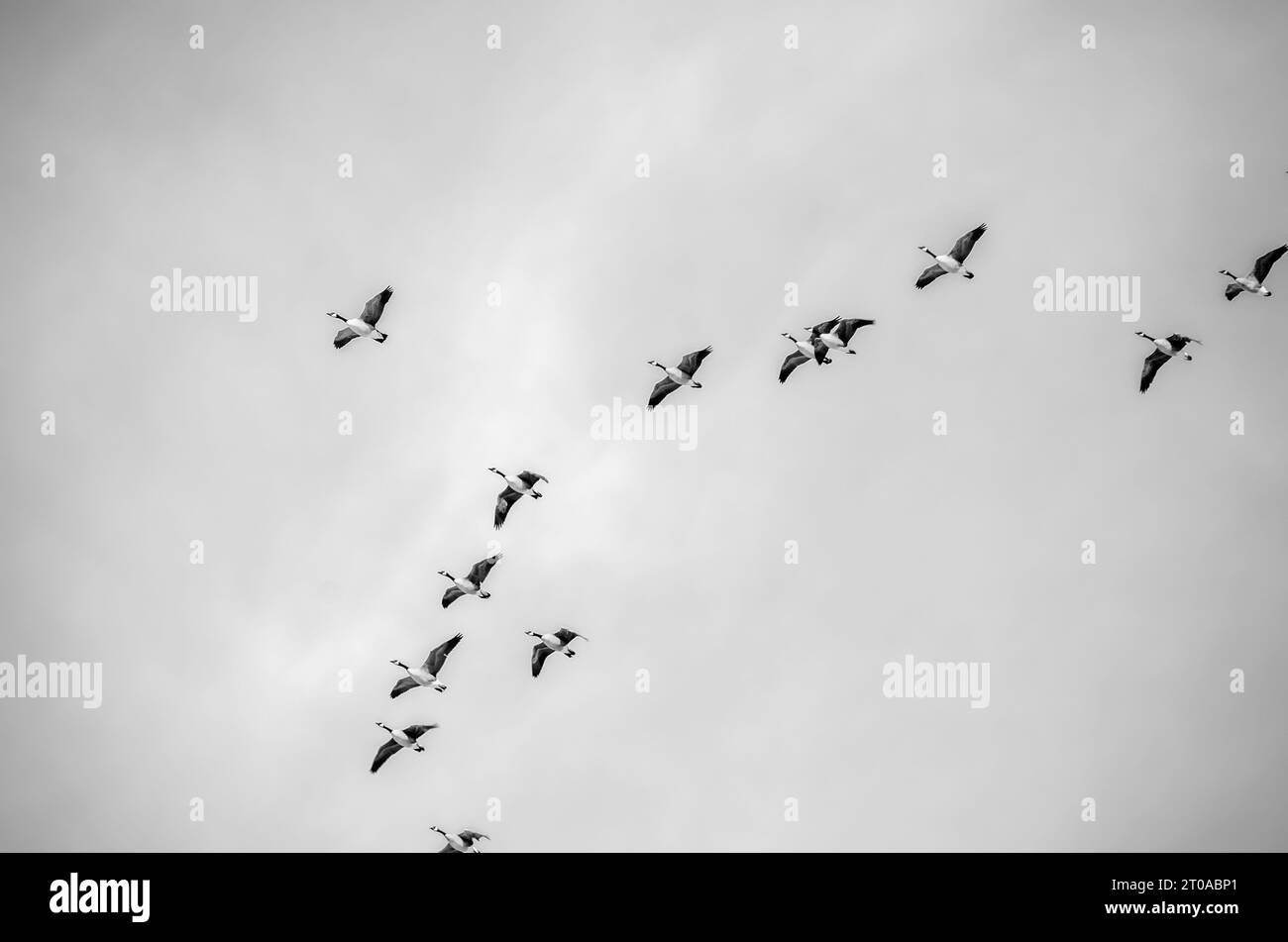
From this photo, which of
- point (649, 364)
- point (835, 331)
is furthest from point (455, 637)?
point (835, 331)

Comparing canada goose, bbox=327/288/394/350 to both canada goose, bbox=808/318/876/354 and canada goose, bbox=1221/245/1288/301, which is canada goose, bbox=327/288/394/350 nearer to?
canada goose, bbox=808/318/876/354

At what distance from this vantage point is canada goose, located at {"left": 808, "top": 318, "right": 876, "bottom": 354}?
48.3m

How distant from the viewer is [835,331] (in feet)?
161

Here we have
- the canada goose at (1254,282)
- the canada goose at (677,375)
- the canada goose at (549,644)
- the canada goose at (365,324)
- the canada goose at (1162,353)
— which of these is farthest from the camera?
the canada goose at (549,644)

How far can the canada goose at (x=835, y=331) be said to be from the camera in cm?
4831

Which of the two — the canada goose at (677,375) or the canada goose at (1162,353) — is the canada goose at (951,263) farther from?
the canada goose at (677,375)

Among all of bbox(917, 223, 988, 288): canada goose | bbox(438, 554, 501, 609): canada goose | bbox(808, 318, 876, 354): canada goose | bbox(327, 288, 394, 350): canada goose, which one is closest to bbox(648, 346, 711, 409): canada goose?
bbox(808, 318, 876, 354): canada goose

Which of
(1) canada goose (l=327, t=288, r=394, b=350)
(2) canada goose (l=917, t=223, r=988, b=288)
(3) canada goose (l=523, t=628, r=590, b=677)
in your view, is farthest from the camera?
(3) canada goose (l=523, t=628, r=590, b=677)

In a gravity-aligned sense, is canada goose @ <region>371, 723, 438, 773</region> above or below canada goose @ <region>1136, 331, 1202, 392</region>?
below

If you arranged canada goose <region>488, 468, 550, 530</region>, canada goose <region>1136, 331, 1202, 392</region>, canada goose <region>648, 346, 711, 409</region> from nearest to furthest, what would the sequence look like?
canada goose <region>648, 346, 711, 409</region> < canada goose <region>488, 468, 550, 530</region> < canada goose <region>1136, 331, 1202, 392</region>

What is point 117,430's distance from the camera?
101125 millimetres

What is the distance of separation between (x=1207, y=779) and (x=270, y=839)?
181 ft

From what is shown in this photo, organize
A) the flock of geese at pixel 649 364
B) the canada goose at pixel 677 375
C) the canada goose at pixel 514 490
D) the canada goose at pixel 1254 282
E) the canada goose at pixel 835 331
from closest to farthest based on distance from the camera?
the canada goose at pixel 835 331
the flock of geese at pixel 649 364
the canada goose at pixel 677 375
the canada goose at pixel 1254 282
the canada goose at pixel 514 490

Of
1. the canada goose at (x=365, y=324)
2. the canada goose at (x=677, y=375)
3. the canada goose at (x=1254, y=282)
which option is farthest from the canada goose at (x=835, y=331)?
the canada goose at (x=365, y=324)
